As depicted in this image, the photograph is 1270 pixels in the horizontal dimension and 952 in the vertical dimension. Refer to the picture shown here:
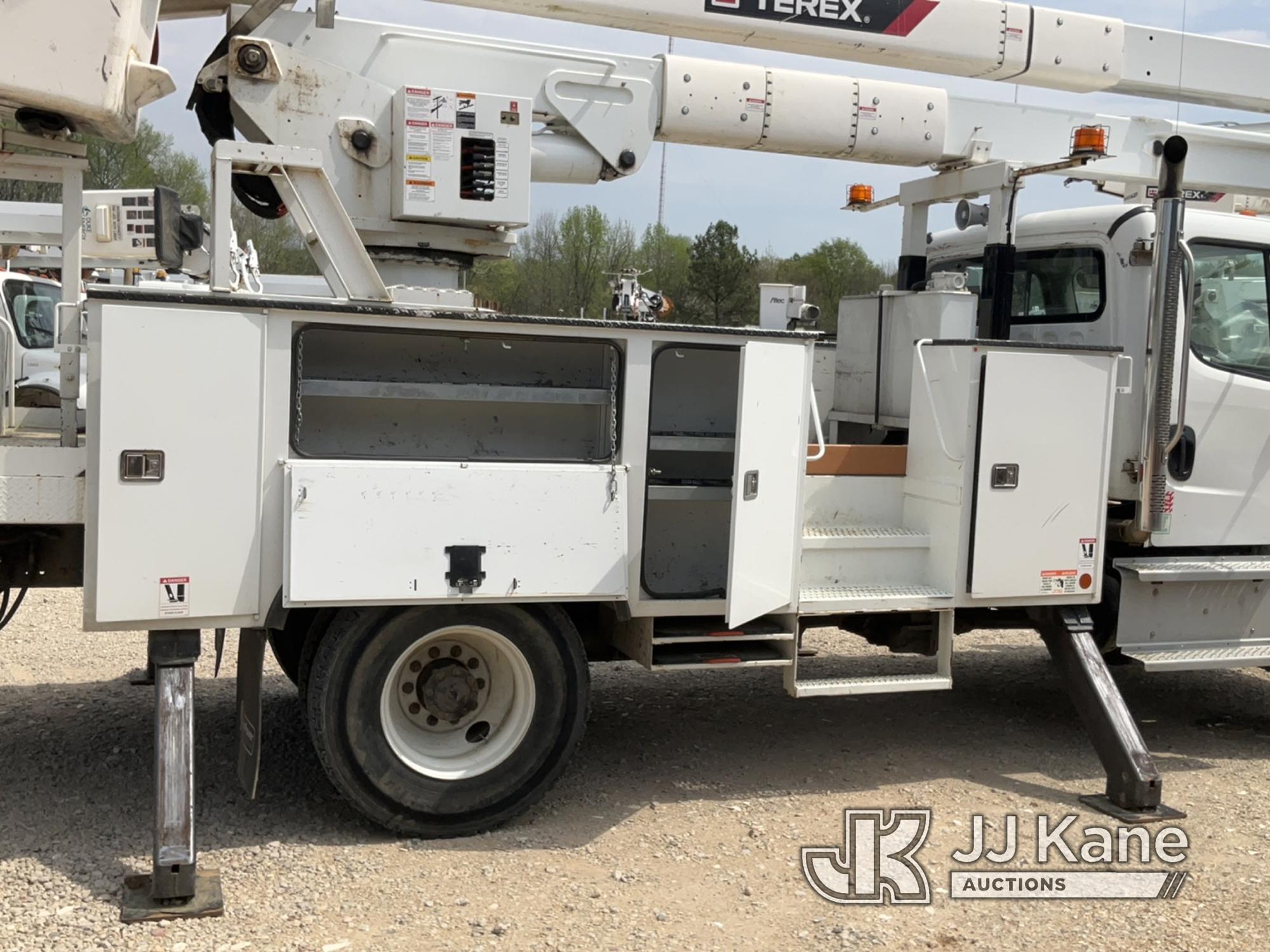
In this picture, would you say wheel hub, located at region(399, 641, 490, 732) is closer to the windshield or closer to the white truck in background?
the white truck in background

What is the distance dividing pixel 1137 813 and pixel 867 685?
1.27 meters

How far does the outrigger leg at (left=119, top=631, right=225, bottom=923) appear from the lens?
3922mm

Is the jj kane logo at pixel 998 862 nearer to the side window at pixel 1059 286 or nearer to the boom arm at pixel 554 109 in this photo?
the side window at pixel 1059 286

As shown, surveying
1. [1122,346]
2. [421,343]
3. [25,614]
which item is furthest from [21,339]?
[1122,346]

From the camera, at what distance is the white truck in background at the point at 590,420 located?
424cm

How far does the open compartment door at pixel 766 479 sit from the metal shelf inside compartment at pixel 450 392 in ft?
2.06

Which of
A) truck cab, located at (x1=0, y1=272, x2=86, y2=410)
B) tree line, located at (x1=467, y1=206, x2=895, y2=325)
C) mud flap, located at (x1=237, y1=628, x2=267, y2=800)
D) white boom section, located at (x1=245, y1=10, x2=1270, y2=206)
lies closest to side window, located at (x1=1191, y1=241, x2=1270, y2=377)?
white boom section, located at (x1=245, y1=10, x2=1270, y2=206)

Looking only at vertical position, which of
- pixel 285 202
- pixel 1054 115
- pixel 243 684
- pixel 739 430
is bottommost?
pixel 243 684

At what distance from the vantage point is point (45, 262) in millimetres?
14539

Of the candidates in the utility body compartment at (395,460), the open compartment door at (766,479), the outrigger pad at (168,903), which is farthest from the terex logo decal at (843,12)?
the outrigger pad at (168,903)

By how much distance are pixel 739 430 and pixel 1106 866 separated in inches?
86.2

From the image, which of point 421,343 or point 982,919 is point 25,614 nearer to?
point 421,343

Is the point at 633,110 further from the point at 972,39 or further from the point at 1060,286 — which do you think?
the point at 1060,286

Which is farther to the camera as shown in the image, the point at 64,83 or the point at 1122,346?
the point at 1122,346
